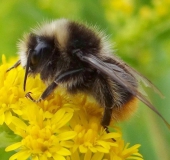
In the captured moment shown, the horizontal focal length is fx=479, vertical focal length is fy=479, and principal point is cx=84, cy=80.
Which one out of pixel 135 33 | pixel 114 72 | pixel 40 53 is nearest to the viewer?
pixel 114 72

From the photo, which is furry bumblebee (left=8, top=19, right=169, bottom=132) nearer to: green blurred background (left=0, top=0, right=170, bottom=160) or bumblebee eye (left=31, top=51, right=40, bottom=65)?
bumblebee eye (left=31, top=51, right=40, bottom=65)

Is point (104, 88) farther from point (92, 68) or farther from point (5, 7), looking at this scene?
point (5, 7)

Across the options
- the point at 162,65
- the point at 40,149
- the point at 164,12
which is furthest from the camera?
the point at 162,65

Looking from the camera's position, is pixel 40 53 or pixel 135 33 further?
pixel 135 33

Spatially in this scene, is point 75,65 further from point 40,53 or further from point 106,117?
point 106,117

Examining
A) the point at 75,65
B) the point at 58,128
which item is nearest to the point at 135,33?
the point at 75,65

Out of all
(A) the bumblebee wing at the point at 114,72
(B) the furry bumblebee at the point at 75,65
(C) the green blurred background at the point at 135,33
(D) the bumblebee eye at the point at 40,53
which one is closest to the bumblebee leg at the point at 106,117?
(B) the furry bumblebee at the point at 75,65

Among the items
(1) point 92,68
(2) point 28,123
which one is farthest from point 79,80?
(2) point 28,123

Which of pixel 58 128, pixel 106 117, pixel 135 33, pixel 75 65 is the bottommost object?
pixel 58 128
